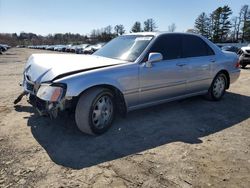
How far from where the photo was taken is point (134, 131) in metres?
4.41

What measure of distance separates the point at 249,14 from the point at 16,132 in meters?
79.5

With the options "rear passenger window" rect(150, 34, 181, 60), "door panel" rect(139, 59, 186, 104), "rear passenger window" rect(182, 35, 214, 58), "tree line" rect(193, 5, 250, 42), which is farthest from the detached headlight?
"tree line" rect(193, 5, 250, 42)

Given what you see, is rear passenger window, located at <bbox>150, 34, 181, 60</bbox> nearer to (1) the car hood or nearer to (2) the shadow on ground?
(1) the car hood

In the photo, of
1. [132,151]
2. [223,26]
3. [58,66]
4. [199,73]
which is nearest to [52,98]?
[58,66]

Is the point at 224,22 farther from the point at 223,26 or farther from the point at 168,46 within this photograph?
the point at 168,46

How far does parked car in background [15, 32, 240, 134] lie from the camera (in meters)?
3.92

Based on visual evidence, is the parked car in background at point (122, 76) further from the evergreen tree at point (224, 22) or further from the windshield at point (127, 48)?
the evergreen tree at point (224, 22)

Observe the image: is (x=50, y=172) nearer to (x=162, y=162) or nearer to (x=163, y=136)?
(x=162, y=162)

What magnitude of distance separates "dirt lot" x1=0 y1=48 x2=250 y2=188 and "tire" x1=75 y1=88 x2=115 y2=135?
0.54 ft

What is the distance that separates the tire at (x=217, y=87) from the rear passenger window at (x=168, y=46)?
5.03 ft

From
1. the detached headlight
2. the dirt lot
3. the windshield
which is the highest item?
the windshield

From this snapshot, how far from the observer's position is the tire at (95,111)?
3.97m

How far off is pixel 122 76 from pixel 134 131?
0.91 meters

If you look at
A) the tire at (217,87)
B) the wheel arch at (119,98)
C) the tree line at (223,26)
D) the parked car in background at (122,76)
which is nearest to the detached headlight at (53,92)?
the parked car in background at (122,76)
